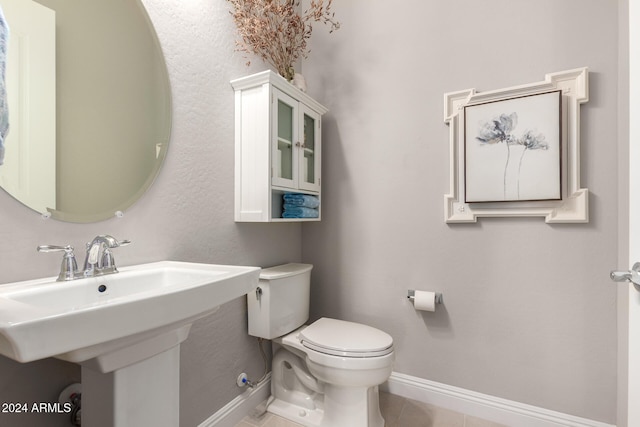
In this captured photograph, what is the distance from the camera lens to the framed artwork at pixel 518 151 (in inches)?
54.9

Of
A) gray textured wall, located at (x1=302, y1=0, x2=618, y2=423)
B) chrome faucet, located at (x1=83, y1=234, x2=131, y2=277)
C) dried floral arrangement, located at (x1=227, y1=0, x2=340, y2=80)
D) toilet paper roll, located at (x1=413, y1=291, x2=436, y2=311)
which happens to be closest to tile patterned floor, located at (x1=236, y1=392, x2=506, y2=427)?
gray textured wall, located at (x1=302, y1=0, x2=618, y2=423)

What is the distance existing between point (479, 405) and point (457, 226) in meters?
0.92

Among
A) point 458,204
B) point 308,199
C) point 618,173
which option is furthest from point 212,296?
point 618,173

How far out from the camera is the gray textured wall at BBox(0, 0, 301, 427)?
0.87 m

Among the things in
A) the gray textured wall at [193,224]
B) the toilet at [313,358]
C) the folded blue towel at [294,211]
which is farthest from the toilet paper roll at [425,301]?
the gray textured wall at [193,224]

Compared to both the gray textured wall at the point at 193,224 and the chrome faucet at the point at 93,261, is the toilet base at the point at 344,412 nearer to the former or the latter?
the gray textured wall at the point at 193,224

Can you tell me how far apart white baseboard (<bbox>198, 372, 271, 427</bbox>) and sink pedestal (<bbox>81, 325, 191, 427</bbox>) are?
1.92 feet

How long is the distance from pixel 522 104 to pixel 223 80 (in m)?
1.44

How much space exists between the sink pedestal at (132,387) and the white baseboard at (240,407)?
0.59m

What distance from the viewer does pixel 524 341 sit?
1.50 m

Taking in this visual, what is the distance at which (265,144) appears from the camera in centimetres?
145

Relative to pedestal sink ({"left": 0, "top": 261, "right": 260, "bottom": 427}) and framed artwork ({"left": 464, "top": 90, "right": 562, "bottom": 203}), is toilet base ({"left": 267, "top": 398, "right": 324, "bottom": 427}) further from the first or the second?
framed artwork ({"left": 464, "top": 90, "right": 562, "bottom": 203})

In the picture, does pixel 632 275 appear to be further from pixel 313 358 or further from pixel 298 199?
pixel 298 199

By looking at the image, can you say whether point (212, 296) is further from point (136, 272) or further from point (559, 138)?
point (559, 138)
